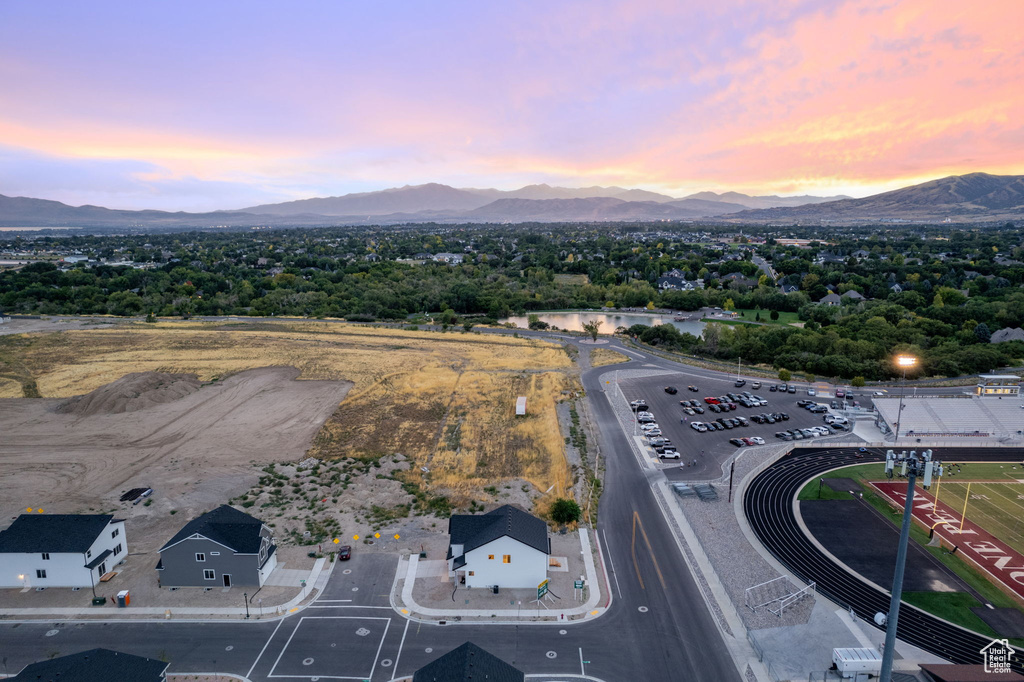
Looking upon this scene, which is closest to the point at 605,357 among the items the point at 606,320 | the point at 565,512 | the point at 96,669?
the point at 606,320

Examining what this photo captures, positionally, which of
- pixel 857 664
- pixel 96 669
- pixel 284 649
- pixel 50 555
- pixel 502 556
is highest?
pixel 96 669

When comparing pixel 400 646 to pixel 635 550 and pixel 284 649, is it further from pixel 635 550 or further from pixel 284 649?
pixel 635 550

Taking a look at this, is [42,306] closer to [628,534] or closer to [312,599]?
[312,599]

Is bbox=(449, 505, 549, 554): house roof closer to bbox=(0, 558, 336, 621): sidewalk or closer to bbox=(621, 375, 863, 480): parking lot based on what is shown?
bbox=(0, 558, 336, 621): sidewalk

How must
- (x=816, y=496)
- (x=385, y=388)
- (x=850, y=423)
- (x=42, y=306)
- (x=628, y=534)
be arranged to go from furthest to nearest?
(x=42, y=306) < (x=385, y=388) < (x=850, y=423) < (x=816, y=496) < (x=628, y=534)

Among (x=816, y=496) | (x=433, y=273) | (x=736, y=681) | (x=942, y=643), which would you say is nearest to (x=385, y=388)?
(x=816, y=496)

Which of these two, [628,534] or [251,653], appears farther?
[628,534]
